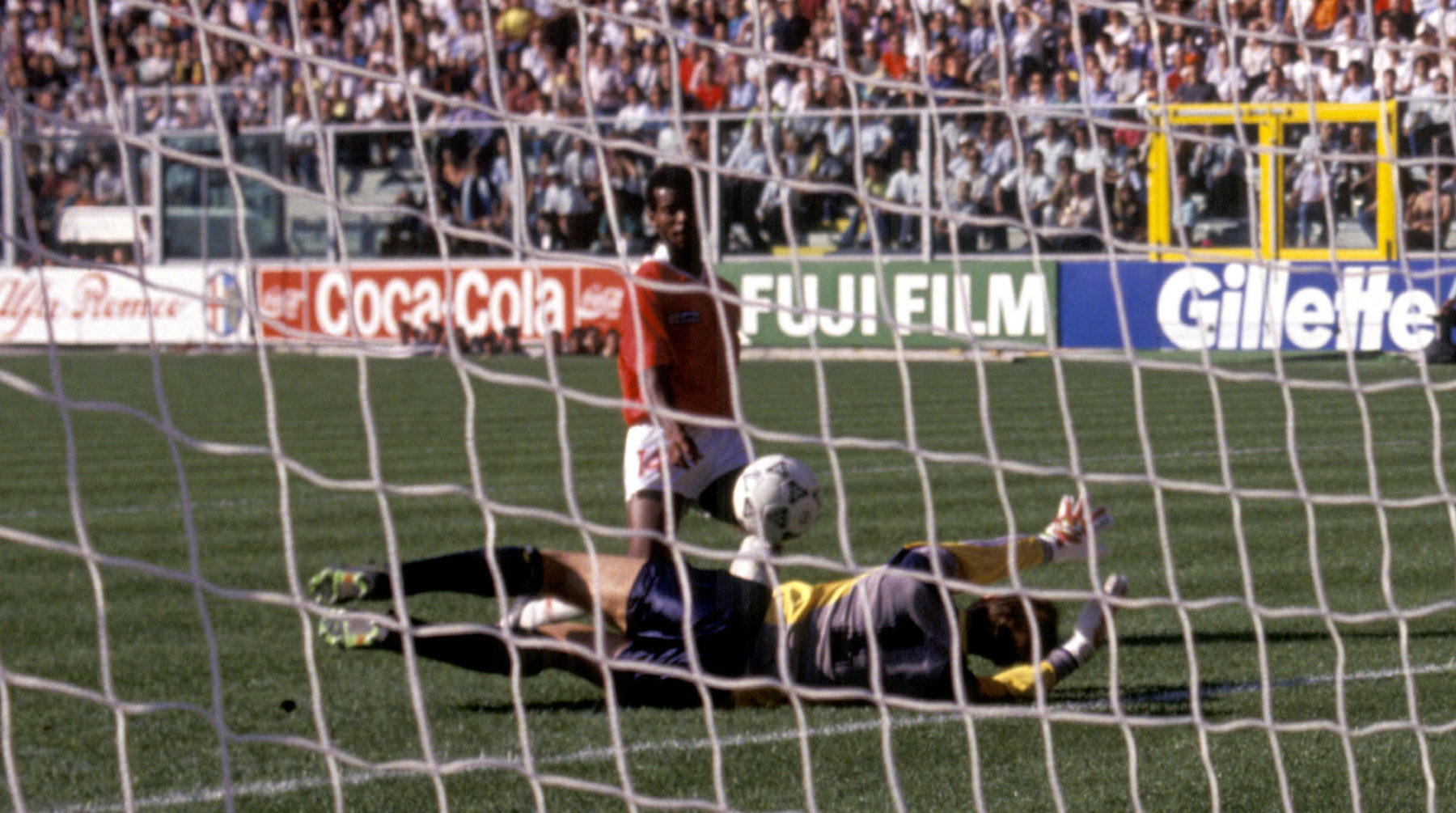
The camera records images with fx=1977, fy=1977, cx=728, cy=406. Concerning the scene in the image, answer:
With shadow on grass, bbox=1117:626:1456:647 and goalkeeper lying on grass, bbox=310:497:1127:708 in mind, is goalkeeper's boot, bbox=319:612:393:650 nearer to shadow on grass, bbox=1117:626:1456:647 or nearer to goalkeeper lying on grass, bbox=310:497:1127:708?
goalkeeper lying on grass, bbox=310:497:1127:708

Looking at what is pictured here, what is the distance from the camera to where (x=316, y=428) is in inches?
527

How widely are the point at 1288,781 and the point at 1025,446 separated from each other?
7201mm

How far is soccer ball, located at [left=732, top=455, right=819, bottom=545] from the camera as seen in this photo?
550cm

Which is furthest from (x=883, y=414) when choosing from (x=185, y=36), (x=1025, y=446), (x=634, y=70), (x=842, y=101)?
(x=185, y=36)

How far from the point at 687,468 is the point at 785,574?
1.10 metres

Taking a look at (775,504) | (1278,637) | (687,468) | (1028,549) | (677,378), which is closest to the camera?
(775,504)

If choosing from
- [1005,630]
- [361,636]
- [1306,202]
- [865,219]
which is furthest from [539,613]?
[865,219]

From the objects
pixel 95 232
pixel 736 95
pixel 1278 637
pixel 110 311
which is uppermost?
pixel 736 95

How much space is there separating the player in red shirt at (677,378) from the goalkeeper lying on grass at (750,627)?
669 mm

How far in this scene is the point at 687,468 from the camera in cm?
606

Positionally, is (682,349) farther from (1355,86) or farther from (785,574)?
(1355,86)

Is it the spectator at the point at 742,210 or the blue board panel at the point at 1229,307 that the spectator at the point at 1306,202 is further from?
the spectator at the point at 742,210

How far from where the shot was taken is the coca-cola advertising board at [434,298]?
2234 centimetres

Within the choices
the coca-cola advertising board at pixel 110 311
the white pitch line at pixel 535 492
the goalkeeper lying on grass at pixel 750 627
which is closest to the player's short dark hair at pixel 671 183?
the goalkeeper lying on grass at pixel 750 627
